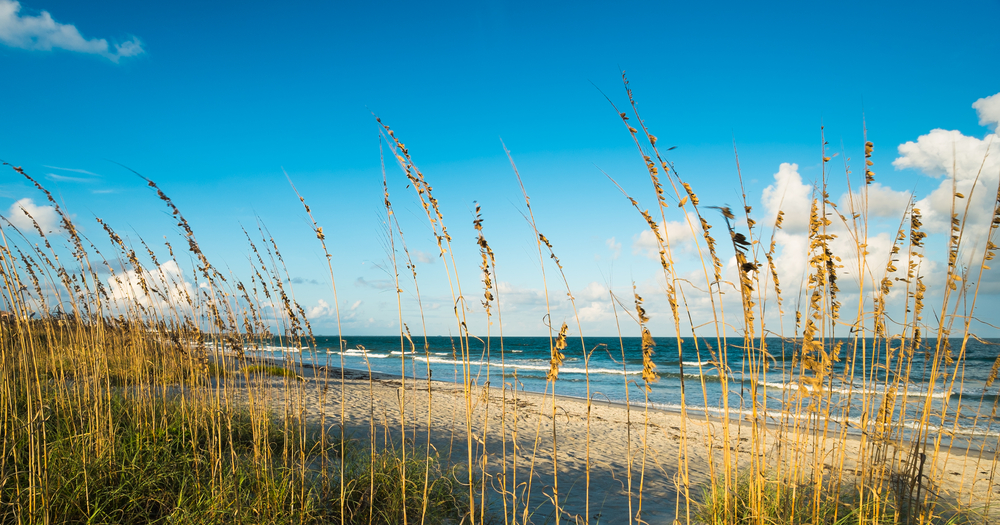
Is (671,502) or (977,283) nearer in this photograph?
(977,283)

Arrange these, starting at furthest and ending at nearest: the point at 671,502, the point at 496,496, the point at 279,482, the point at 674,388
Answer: the point at 674,388 → the point at 671,502 → the point at 496,496 → the point at 279,482

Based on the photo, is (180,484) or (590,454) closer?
(180,484)

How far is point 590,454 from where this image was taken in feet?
23.5

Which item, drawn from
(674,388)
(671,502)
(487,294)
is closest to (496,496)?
(671,502)

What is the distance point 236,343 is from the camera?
3.37 metres

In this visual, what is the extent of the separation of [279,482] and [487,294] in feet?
6.91

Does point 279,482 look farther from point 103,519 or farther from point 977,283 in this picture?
point 977,283

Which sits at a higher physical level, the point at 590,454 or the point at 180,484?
the point at 180,484

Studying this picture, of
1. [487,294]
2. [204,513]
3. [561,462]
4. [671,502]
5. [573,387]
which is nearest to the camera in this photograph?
[487,294]

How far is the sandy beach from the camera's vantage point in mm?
2834

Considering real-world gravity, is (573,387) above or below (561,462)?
below

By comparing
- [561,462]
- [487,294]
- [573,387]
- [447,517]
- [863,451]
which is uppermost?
[487,294]

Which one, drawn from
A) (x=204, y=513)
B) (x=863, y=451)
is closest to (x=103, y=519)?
(x=204, y=513)

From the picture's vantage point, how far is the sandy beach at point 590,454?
2.83 metres
